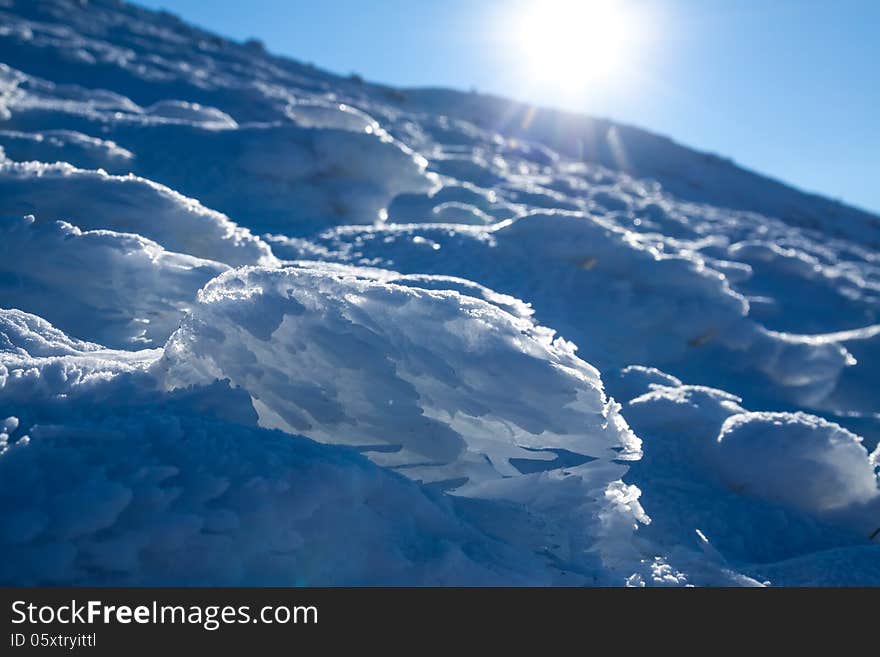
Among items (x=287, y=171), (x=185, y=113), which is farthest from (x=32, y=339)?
(x=185, y=113)

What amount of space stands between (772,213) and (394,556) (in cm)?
2442

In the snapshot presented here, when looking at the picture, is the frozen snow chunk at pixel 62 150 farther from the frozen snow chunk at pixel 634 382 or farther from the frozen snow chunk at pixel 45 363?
the frozen snow chunk at pixel 634 382

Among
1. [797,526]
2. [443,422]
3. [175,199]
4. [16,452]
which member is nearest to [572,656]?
[443,422]

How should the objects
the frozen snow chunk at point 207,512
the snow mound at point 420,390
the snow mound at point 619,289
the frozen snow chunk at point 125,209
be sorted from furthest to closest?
the snow mound at point 619,289, the frozen snow chunk at point 125,209, the snow mound at point 420,390, the frozen snow chunk at point 207,512

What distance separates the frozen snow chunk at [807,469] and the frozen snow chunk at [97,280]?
2.79 meters

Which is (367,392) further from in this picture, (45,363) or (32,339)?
(32,339)

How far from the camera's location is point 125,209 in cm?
394

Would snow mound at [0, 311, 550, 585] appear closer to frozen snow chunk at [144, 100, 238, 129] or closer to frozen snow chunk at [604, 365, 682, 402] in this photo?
frozen snow chunk at [604, 365, 682, 402]

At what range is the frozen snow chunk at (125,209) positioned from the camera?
151 inches

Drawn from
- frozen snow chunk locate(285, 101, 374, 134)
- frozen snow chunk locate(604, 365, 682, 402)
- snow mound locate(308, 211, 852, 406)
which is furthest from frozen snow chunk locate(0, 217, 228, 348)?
frozen snow chunk locate(285, 101, 374, 134)

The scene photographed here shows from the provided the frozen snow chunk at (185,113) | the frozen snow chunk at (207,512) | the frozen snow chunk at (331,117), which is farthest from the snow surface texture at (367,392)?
the frozen snow chunk at (185,113)

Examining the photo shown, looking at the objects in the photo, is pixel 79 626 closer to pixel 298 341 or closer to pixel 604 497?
pixel 298 341

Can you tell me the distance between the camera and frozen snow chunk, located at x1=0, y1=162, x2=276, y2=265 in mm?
3824

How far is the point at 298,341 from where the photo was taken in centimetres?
201
